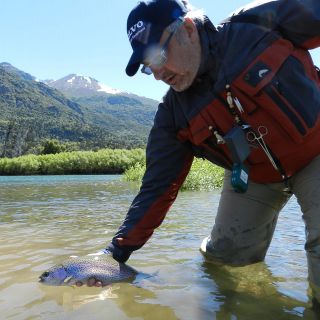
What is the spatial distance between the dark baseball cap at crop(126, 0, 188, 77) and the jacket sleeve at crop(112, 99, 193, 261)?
77cm

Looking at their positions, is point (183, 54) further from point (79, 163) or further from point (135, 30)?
point (79, 163)

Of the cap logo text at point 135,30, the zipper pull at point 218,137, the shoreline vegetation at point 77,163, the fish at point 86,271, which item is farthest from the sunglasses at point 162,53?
the shoreline vegetation at point 77,163

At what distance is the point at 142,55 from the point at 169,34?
0.24 metres

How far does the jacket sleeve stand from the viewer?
3861 mm

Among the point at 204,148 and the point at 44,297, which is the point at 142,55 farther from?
the point at 44,297

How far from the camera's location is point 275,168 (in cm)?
337

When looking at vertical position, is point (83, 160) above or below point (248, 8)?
below

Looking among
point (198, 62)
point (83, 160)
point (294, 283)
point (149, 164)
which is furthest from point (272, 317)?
point (83, 160)

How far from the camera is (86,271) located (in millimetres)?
3895

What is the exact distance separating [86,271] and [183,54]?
2068 millimetres

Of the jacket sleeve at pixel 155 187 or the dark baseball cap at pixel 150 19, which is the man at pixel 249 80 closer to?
the dark baseball cap at pixel 150 19

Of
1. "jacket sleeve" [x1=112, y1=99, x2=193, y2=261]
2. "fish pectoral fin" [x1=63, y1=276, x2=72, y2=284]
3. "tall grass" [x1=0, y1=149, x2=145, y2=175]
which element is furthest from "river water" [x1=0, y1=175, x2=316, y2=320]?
"tall grass" [x1=0, y1=149, x2=145, y2=175]

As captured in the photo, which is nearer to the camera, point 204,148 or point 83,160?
point 204,148

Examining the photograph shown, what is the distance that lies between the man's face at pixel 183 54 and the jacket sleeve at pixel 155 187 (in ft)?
2.04
